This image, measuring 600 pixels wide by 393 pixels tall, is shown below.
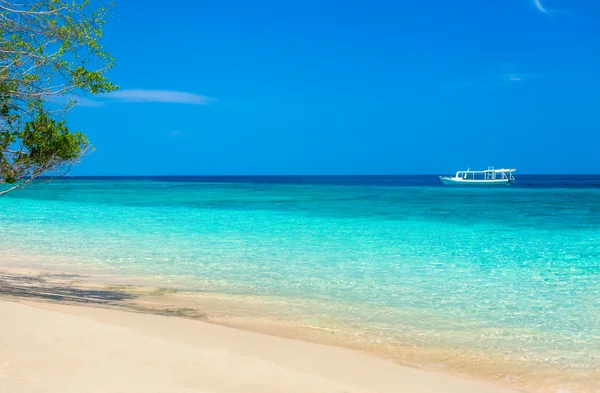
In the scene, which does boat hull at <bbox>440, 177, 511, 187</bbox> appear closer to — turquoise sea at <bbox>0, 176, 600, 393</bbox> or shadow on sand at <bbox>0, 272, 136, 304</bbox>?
turquoise sea at <bbox>0, 176, 600, 393</bbox>

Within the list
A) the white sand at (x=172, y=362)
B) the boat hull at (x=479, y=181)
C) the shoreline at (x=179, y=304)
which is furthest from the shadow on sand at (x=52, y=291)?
the boat hull at (x=479, y=181)

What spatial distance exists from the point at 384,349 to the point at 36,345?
359 centimetres

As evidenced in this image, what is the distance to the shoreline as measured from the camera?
5695 mm

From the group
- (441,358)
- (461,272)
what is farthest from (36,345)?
(461,272)

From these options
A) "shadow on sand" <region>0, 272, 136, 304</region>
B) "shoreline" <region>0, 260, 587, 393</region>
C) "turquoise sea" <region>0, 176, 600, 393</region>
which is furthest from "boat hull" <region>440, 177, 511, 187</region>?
"shadow on sand" <region>0, 272, 136, 304</region>

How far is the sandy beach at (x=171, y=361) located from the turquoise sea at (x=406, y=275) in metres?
0.84

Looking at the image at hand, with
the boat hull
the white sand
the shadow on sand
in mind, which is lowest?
the white sand

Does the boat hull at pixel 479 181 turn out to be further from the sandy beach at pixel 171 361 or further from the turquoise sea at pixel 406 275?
the sandy beach at pixel 171 361

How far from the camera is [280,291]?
30.7ft

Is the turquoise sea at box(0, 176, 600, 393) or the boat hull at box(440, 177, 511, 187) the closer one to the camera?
the turquoise sea at box(0, 176, 600, 393)

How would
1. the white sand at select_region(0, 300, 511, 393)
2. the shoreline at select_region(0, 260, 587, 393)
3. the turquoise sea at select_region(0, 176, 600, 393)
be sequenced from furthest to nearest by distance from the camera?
the turquoise sea at select_region(0, 176, 600, 393) < the shoreline at select_region(0, 260, 587, 393) < the white sand at select_region(0, 300, 511, 393)

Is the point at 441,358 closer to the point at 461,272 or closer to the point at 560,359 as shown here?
the point at 560,359

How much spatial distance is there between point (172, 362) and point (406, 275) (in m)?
6.74

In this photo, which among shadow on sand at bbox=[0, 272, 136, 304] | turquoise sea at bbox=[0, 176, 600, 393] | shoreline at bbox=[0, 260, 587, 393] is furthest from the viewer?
shadow on sand at bbox=[0, 272, 136, 304]
